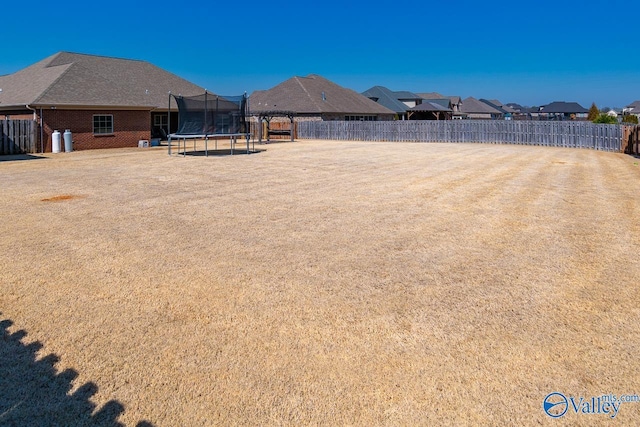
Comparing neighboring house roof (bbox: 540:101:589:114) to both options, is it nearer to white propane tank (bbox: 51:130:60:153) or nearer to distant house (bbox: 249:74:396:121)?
distant house (bbox: 249:74:396:121)

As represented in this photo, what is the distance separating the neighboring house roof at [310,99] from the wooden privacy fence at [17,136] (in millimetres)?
24015

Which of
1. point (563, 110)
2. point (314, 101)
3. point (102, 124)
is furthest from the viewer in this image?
point (563, 110)

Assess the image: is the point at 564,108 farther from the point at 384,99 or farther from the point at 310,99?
the point at 310,99

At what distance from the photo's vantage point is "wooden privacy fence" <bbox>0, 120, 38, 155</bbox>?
22.3 m

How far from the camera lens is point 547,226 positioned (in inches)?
330

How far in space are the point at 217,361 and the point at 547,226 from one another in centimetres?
665

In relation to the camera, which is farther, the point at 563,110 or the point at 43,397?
the point at 563,110

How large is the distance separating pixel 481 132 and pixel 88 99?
26377 millimetres

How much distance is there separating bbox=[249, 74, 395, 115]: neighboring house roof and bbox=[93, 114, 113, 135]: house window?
1955 centimetres

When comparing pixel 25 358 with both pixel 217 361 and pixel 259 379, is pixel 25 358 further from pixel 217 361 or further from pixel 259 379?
pixel 259 379

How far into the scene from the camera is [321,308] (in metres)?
4.95

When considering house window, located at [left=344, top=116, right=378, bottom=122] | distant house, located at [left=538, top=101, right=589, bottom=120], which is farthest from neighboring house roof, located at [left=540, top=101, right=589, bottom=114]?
house window, located at [left=344, top=116, right=378, bottom=122]

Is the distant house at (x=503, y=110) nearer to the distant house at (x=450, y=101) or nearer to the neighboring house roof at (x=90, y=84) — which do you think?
the distant house at (x=450, y=101)

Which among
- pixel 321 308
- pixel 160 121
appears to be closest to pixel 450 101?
pixel 160 121
